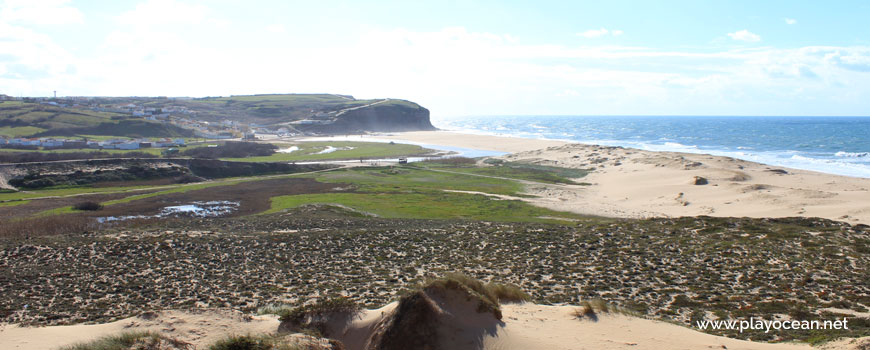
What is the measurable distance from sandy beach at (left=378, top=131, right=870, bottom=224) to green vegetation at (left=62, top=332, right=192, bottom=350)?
1246 inches

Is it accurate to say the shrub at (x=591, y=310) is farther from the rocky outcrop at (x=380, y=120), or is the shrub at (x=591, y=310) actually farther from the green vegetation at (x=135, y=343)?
the rocky outcrop at (x=380, y=120)

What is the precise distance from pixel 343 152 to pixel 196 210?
57905 millimetres

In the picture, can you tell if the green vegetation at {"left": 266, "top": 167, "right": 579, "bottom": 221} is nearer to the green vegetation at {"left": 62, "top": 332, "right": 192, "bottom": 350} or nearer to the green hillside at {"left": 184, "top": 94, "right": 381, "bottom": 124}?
the green vegetation at {"left": 62, "top": 332, "right": 192, "bottom": 350}

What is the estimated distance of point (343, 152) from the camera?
94625 mm

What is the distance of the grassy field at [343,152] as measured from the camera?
273 ft

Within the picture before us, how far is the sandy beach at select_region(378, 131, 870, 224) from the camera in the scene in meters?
35.8

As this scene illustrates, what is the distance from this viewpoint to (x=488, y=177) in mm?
59688

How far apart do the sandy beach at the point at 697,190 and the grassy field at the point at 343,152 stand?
3044 centimetres

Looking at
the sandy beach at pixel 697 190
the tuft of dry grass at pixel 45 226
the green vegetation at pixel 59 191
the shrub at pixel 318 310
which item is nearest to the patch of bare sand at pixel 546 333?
the shrub at pixel 318 310

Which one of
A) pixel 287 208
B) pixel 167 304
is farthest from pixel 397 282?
pixel 287 208

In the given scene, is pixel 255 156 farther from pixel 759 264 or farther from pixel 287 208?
pixel 759 264

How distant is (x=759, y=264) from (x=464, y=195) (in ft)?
96.0

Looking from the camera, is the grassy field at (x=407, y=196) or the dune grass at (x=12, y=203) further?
the dune grass at (x=12, y=203)

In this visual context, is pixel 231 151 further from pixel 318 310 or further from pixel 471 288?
pixel 471 288
